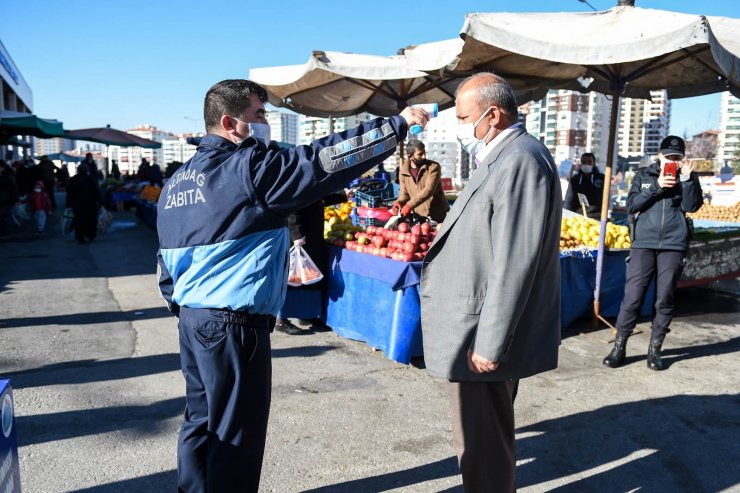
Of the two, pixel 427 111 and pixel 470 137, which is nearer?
pixel 427 111

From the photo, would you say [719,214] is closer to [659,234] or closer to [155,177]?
[659,234]

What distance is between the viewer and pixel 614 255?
255 inches

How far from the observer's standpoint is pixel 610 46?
470 cm

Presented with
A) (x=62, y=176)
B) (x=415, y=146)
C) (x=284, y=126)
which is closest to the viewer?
(x=415, y=146)

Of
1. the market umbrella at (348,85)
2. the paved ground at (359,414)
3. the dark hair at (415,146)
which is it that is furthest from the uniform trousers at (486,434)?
the market umbrella at (348,85)

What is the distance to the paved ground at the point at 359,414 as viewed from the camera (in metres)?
3.29

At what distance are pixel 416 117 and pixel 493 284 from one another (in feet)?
2.67

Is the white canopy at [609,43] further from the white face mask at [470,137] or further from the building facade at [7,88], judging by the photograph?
the building facade at [7,88]

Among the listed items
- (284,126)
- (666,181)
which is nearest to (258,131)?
(666,181)

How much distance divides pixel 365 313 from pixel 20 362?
3.15 metres

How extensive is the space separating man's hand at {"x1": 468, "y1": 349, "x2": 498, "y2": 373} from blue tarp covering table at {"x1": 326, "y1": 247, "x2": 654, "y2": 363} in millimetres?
2633

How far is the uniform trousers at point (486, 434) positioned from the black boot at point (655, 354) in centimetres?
332

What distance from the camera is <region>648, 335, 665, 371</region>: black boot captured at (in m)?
5.14

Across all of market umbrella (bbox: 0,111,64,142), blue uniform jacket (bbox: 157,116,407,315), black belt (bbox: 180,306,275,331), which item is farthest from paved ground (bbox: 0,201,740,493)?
market umbrella (bbox: 0,111,64,142)
